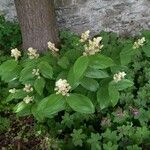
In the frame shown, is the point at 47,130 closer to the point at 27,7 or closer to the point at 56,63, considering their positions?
the point at 56,63

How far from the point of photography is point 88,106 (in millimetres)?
2941

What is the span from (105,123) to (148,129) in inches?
14.3

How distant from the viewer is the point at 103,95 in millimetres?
3166

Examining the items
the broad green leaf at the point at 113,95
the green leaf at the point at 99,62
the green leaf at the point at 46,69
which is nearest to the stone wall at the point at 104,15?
the green leaf at the point at 46,69

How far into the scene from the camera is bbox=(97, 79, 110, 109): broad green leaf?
10.2 feet

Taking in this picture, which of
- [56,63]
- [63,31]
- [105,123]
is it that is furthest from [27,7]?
[105,123]

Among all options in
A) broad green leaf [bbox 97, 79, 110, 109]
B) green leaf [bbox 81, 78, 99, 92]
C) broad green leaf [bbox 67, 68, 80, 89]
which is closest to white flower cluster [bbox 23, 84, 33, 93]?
broad green leaf [bbox 67, 68, 80, 89]

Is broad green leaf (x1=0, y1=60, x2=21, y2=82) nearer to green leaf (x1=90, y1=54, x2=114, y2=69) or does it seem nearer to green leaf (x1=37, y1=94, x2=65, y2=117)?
green leaf (x1=37, y1=94, x2=65, y2=117)

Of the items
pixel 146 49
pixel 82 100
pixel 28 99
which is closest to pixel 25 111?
pixel 28 99

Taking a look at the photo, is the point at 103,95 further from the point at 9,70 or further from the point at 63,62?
the point at 9,70

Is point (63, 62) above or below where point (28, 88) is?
above

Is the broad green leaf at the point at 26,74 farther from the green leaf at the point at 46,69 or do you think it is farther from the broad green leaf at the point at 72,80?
the broad green leaf at the point at 72,80

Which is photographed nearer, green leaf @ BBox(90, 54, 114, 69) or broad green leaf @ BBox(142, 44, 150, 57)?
green leaf @ BBox(90, 54, 114, 69)

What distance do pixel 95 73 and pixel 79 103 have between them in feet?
1.18
